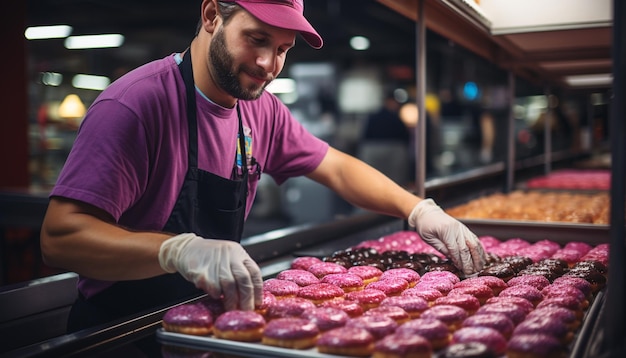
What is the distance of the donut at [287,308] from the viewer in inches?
57.4

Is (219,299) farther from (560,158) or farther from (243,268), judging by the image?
(560,158)

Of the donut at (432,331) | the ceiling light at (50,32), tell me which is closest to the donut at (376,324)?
the donut at (432,331)

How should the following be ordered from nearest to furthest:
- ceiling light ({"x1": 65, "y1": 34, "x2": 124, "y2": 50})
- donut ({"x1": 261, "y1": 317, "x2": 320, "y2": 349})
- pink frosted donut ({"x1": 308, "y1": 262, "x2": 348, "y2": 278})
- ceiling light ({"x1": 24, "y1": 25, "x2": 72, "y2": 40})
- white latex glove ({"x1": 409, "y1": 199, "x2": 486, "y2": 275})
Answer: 1. donut ({"x1": 261, "y1": 317, "x2": 320, "y2": 349})
2. pink frosted donut ({"x1": 308, "y1": 262, "x2": 348, "y2": 278})
3. white latex glove ({"x1": 409, "y1": 199, "x2": 486, "y2": 275})
4. ceiling light ({"x1": 24, "y1": 25, "x2": 72, "y2": 40})
5. ceiling light ({"x1": 65, "y1": 34, "x2": 124, "y2": 50})

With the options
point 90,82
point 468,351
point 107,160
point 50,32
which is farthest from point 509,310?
point 90,82

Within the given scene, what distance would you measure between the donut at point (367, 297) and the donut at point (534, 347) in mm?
453

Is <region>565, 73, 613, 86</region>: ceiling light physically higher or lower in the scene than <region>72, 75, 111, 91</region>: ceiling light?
lower

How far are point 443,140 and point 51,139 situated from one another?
35.0 feet

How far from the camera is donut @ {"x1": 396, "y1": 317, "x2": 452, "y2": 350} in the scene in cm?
126

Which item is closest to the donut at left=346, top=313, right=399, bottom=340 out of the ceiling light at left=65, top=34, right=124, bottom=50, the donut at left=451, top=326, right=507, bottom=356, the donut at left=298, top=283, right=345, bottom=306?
the donut at left=451, top=326, right=507, bottom=356

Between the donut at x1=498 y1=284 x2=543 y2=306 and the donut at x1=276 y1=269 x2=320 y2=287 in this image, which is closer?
the donut at x1=498 y1=284 x2=543 y2=306

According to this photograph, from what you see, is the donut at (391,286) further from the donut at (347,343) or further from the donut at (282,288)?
the donut at (347,343)

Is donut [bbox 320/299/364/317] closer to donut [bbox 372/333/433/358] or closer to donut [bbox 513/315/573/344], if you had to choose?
donut [bbox 372/333/433/358]

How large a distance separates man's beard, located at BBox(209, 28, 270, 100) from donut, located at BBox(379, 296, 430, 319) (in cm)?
74

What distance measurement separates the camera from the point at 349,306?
5.00 feet
